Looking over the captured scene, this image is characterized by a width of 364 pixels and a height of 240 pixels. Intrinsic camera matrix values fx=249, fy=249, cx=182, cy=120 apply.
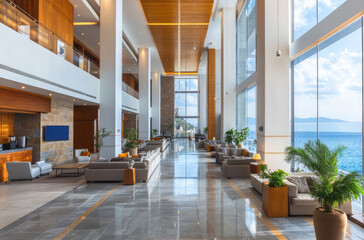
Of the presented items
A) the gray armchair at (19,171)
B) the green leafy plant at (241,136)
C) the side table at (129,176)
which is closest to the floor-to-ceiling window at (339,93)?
the green leafy plant at (241,136)

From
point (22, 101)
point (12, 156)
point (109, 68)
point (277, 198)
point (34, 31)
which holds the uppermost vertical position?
point (34, 31)

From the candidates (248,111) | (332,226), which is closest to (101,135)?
(248,111)

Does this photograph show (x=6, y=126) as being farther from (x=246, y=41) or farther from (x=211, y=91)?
(x=211, y=91)

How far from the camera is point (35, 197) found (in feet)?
21.7

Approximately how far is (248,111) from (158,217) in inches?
490

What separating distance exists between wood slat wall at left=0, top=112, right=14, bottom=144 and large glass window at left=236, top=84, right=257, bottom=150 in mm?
12194

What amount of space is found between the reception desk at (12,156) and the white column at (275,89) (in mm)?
9173

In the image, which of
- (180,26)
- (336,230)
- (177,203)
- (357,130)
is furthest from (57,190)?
(357,130)

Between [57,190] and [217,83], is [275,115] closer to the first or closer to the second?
[57,190]

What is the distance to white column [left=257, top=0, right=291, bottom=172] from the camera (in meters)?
8.76

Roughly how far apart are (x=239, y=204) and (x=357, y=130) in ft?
70.3

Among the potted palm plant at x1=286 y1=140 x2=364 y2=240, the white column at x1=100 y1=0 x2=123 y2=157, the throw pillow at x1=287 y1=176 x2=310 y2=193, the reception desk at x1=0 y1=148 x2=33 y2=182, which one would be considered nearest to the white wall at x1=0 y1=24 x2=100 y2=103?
the white column at x1=100 y1=0 x2=123 y2=157

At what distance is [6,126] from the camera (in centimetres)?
1077

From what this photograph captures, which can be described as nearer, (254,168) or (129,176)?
(129,176)
